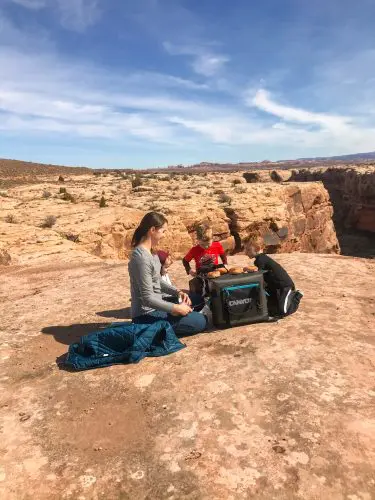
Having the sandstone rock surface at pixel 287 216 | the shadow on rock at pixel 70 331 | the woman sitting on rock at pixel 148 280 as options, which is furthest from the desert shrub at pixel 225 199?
the woman sitting on rock at pixel 148 280

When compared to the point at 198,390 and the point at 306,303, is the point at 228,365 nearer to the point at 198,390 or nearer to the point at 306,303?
the point at 198,390

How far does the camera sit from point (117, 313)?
332 inches

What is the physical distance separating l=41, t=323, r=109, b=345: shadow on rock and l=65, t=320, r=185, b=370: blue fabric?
1163 mm

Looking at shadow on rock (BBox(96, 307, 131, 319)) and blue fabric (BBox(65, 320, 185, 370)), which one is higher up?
blue fabric (BBox(65, 320, 185, 370))

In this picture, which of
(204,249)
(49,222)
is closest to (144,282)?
(204,249)

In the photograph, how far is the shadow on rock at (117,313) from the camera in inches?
324

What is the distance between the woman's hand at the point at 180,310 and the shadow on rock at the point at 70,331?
6.76 feet

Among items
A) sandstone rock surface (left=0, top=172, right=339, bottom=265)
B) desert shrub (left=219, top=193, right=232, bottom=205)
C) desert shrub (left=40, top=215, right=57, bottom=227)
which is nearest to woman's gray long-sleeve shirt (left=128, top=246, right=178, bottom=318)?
sandstone rock surface (left=0, top=172, right=339, bottom=265)

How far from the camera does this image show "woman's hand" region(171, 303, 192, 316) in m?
5.91

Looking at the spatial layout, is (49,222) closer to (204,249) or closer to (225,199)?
(225,199)

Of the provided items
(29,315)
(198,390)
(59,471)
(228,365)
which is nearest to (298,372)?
(228,365)

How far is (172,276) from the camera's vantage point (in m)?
11.4

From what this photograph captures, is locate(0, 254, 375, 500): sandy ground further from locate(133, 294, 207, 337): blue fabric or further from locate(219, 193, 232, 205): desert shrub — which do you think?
locate(219, 193, 232, 205): desert shrub

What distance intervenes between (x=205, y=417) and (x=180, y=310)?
1881 mm
